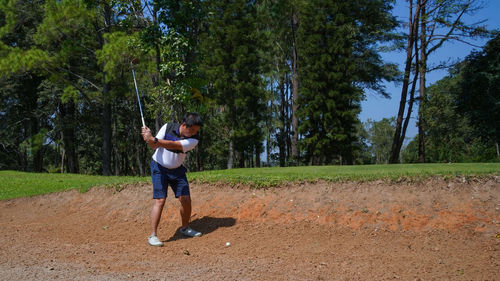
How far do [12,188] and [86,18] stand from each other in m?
10.9

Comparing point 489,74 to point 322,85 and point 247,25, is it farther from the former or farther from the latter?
point 247,25

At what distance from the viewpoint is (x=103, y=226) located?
758 cm

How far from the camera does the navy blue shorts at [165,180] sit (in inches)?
233

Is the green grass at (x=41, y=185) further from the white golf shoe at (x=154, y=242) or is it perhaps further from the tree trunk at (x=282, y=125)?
the tree trunk at (x=282, y=125)

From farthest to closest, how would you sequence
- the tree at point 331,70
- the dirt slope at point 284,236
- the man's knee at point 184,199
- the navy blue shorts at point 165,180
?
the tree at point 331,70
the man's knee at point 184,199
the navy blue shorts at point 165,180
the dirt slope at point 284,236

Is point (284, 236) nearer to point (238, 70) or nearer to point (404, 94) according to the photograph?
point (404, 94)

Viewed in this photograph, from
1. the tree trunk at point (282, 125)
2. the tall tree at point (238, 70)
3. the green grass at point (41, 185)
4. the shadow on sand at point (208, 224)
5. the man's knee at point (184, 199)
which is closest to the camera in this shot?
the man's knee at point (184, 199)

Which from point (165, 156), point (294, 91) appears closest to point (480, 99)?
point (294, 91)

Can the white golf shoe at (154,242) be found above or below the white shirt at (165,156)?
below

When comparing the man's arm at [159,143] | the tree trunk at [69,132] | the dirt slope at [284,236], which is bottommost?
the dirt slope at [284,236]

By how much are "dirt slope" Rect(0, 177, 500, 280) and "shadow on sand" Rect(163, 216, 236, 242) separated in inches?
0.9

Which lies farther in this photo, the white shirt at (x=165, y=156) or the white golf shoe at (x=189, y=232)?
the white golf shoe at (x=189, y=232)

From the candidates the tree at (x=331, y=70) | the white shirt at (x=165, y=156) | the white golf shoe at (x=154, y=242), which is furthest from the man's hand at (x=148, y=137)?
the tree at (x=331, y=70)

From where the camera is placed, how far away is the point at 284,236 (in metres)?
6.07
